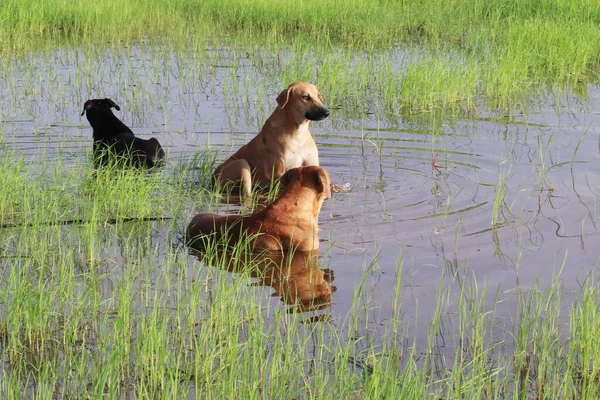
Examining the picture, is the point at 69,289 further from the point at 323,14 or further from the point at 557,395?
the point at 323,14

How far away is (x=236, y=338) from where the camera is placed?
4.28 m

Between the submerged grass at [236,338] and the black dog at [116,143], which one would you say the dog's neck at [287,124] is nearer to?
the black dog at [116,143]

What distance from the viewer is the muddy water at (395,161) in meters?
5.98

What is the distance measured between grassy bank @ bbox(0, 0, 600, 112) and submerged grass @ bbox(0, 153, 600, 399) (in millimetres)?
5867

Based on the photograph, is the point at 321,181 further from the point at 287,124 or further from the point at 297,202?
the point at 287,124

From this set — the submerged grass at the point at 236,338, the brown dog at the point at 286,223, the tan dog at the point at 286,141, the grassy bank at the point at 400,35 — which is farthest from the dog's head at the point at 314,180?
the grassy bank at the point at 400,35

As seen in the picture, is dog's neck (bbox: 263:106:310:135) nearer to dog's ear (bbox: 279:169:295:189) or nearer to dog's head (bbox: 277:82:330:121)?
dog's head (bbox: 277:82:330:121)

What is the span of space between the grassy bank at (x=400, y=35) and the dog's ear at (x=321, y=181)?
192 inches

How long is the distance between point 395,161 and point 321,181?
9.42 ft

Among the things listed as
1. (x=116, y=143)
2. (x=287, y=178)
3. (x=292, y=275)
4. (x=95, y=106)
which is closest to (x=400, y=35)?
(x=95, y=106)

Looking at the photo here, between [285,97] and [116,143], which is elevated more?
[285,97]

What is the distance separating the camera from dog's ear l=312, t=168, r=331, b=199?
6398 mm

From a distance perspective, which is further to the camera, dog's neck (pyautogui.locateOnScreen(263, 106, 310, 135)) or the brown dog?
dog's neck (pyautogui.locateOnScreen(263, 106, 310, 135))

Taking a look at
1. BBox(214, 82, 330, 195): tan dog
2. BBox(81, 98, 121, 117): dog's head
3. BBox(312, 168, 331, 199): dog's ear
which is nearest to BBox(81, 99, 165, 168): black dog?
BBox(81, 98, 121, 117): dog's head
